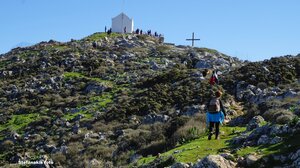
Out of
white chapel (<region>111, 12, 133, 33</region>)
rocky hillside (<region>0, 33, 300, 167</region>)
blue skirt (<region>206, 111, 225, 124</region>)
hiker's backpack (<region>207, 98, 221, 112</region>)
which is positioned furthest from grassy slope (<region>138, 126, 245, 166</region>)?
white chapel (<region>111, 12, 133, 33</region>)

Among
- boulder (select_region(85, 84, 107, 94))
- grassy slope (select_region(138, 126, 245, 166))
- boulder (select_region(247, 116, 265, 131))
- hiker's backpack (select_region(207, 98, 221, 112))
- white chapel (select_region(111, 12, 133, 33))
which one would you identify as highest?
white chapel (select_region(111, 12, 133, 33))

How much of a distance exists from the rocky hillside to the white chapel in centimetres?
1566

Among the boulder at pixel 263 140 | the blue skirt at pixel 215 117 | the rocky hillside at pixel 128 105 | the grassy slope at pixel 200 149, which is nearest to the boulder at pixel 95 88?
the rocky hillside at pixel 128 105

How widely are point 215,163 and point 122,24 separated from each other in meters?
65.3

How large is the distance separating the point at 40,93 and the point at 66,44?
26.6 m

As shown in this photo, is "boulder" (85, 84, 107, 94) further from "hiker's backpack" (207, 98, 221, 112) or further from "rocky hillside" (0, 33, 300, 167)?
"hiker's backpack" (207, 98, 221, 112)

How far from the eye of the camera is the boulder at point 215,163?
1233 cm

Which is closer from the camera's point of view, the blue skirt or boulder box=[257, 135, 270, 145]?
boulder box=[257, 135, 270, 145]

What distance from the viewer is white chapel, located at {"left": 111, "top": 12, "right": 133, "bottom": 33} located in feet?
250

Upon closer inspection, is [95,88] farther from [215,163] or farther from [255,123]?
[215,163]

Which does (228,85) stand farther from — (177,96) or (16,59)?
(16,59)

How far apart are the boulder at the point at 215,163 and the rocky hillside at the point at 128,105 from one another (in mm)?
287

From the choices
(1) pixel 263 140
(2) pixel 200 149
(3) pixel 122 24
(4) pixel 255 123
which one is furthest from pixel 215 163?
(3) pixel 122 24

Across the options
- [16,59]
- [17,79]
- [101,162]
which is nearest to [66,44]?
[16,59]
